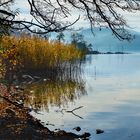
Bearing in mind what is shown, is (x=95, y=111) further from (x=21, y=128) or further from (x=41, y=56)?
(x=41, y=56)

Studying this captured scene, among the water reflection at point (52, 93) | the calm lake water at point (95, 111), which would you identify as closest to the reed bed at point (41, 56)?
the water reflection at point (52, 93)

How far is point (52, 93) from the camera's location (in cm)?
3991

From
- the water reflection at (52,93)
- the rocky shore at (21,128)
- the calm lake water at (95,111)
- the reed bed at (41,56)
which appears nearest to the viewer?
the rocky shore at (21,128)

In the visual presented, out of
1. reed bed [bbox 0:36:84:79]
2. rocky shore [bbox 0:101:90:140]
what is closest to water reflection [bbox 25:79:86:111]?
reed bed [bbox 0:36:84:79]

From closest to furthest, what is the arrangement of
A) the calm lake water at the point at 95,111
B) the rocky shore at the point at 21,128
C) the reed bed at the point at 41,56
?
the rocky shore at the point at 21,128, the calm lake water at the point at 95,111, the reed bed at the point at 41,56

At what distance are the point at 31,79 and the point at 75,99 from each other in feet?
40.8

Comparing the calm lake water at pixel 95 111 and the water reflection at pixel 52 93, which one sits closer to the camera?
the calm lake water at pixel 95 111

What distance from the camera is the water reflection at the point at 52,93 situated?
3238 centimetres

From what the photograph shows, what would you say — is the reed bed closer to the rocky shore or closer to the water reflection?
the water reflection

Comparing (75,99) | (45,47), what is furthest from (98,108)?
(45,47)

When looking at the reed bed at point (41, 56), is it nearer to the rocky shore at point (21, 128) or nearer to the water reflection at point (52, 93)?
the water reflection at point (52, 93)

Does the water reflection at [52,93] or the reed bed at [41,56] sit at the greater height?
the reed bed at [41,56]

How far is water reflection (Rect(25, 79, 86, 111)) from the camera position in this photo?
1275 inches

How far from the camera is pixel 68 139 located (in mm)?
19953
